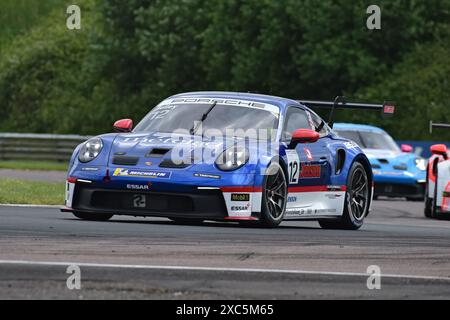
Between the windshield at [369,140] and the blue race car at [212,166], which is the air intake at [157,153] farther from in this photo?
the windshield at [369,140]

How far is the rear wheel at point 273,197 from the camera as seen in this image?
12.7 metres

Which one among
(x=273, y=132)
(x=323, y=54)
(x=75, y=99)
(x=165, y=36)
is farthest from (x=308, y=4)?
(x=273, y=132)

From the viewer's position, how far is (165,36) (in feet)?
149

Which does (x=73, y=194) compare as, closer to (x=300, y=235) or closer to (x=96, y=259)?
(x=300, y=235)

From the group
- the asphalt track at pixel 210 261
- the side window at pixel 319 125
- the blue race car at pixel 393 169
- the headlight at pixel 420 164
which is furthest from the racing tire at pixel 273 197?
the headlight at pixel 420 164

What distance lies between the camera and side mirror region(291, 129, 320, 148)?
13305 mm

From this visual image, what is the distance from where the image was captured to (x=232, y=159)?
12492 mm

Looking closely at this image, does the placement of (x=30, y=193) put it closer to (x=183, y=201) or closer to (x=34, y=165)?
(x=183, y=201)

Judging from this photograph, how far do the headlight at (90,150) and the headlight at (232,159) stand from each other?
1180 millimetres

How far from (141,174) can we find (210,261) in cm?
357

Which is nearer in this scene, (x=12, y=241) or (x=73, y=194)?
(x=12, y=241)

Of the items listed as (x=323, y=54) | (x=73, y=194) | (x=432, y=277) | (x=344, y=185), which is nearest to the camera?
(x=432, y=277)

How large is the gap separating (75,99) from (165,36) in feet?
22.2
